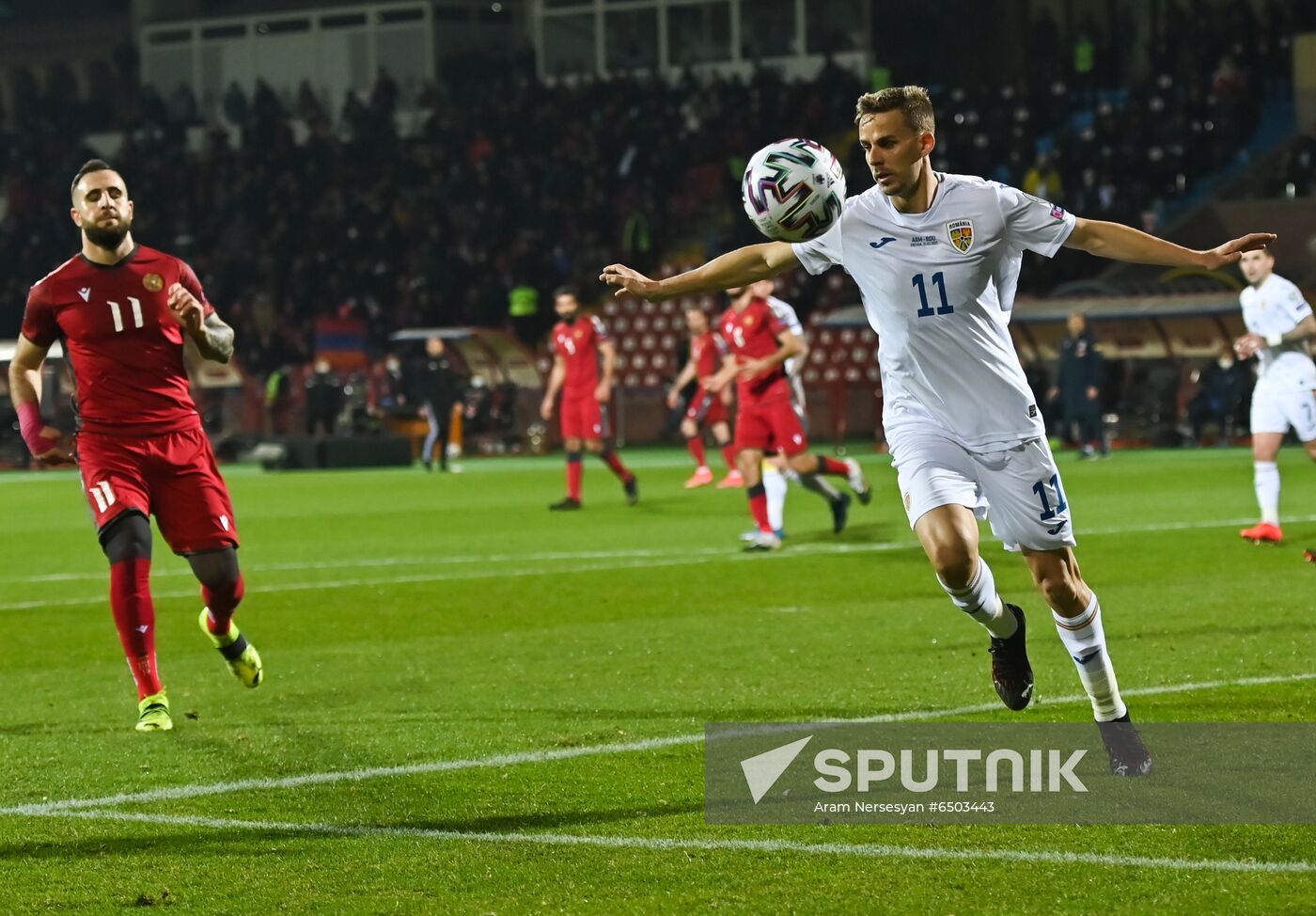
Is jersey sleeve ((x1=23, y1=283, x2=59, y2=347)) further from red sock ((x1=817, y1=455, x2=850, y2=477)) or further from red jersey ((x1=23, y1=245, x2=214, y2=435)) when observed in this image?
red sock ((x1=817, y1=455, x2=850, y2=477))

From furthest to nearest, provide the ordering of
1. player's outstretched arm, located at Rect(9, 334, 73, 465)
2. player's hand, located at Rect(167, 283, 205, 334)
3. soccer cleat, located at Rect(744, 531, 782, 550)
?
soccer cleat, located at Rect(744, 531, 782, 550) → player's outstretched arm, located at Rect(9, 334, 73, 465) → player's hand, located at Rect(167, 283, 205, 334)

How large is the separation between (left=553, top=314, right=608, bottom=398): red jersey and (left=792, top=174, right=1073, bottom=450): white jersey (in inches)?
614

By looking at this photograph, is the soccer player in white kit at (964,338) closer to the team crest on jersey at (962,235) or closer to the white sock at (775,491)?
the team crest on jersey at (962,235)

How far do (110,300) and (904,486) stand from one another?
3.51 meters

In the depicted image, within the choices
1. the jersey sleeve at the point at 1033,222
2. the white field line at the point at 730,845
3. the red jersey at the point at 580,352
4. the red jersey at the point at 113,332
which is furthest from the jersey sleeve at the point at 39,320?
the red jersey at the point at 580,352

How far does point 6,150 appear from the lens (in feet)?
166

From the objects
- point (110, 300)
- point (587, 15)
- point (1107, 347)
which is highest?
point (587, 15)

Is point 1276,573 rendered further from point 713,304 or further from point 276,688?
point 713,304

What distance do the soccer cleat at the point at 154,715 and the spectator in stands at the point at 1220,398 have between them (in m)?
25.4

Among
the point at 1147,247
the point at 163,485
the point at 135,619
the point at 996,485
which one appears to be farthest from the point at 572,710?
the point at 1147,247

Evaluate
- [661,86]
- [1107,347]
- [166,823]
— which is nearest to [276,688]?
[166,823]

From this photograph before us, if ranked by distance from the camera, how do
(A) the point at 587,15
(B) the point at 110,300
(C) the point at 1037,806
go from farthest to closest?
1. (A) the point at 587,15
2. (B) the point at 110,300
3. (C) the point at 1037,806

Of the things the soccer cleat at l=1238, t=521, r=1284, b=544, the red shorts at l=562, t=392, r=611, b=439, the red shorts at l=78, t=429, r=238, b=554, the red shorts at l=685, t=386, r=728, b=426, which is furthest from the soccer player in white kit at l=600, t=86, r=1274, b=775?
the red shorts at l=685, t=386, r=728, b=426

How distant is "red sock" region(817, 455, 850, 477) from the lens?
1661 cm
